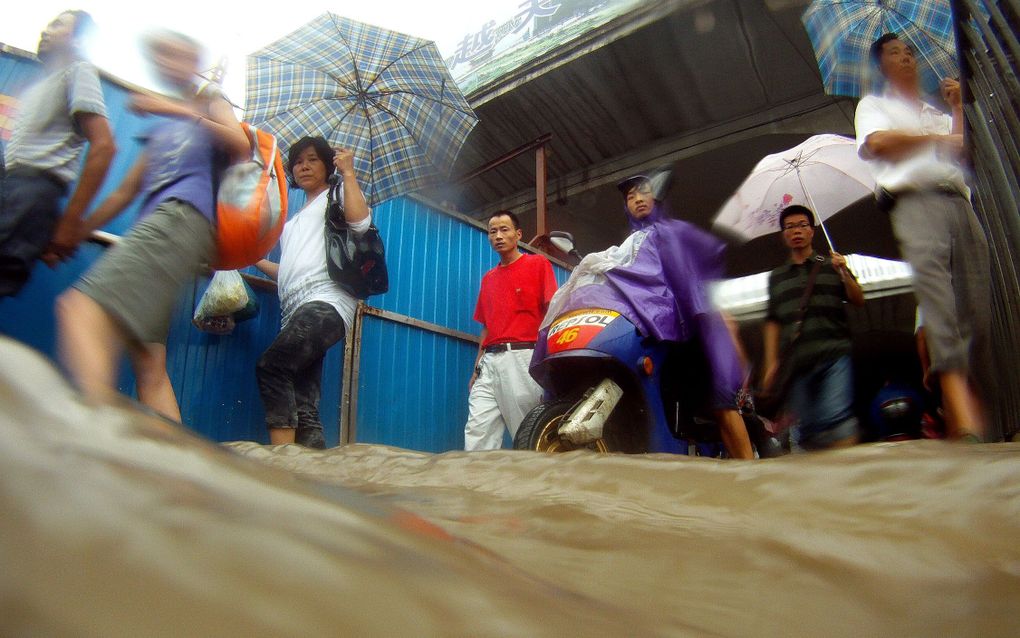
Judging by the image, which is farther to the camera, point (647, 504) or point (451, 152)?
point (451, 152)

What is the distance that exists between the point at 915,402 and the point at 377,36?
380 cm

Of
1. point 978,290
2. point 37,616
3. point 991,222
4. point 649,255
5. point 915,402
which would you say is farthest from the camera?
point 915,402

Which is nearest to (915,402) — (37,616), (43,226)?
(43,226)

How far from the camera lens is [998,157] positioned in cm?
199

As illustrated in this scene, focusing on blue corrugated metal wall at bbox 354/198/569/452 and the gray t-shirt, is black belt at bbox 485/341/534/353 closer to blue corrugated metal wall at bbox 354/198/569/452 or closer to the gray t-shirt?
blue corrugated metal wall at bbox 354/198/569/452

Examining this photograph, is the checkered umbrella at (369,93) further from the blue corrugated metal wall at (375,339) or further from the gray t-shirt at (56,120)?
the gray t-shirt at (56,120)

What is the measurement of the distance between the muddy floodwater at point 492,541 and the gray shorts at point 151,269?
71cm

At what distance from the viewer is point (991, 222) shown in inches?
87.3

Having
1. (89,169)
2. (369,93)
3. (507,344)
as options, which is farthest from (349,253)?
(369,93)

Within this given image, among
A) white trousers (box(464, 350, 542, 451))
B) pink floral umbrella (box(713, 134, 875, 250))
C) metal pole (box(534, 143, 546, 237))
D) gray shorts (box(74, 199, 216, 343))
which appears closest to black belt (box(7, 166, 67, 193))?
gray shorts (box(74, 199, 216, 343))

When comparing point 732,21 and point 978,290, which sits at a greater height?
point 732,21

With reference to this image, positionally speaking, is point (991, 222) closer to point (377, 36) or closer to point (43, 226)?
point (43, 226)

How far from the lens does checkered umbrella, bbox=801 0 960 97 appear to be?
3.46m

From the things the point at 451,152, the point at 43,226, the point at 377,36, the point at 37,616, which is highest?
the point at 377,36
